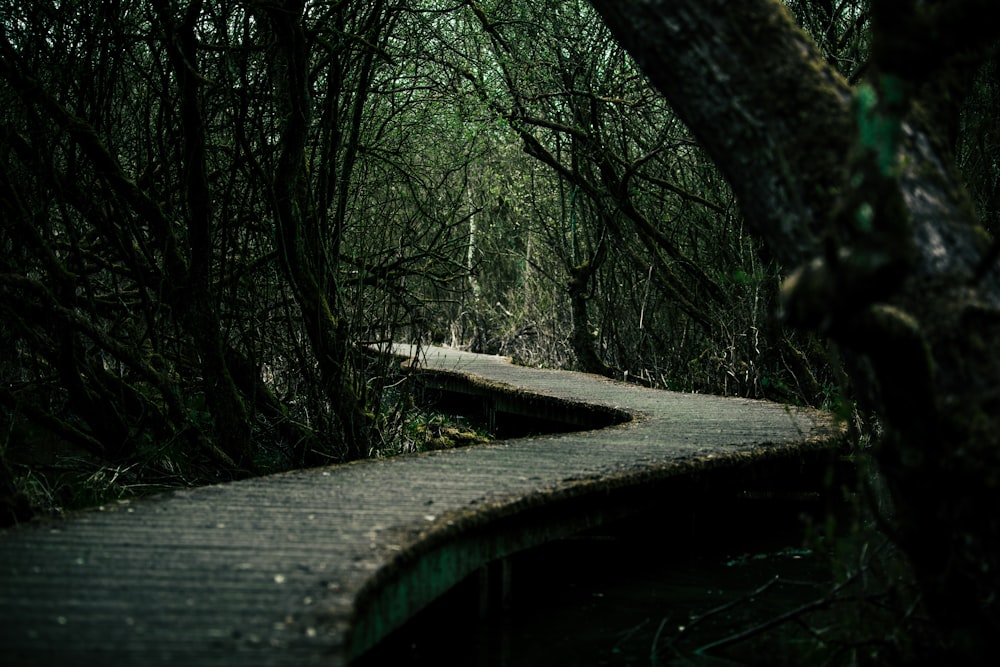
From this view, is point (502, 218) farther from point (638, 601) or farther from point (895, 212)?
point (895, 212)

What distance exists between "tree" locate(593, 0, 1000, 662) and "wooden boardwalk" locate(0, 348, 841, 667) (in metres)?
1.51

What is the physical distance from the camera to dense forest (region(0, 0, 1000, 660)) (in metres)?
2.75

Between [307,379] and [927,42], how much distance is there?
16.4ft

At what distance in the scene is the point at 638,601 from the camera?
16.5ft

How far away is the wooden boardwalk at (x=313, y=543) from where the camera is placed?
8.44 feet

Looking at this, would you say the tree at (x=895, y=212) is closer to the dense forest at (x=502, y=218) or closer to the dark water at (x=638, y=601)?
the dense forest at (x=502, y=218)

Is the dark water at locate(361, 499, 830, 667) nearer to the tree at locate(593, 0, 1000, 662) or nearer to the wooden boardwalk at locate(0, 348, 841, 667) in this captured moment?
the wooden boardwalk at locate(0, 348, 841, 667)

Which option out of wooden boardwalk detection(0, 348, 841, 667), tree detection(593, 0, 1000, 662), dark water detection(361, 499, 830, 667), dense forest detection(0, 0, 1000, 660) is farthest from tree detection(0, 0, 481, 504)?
tree detection(593, 0, 1000, 662)

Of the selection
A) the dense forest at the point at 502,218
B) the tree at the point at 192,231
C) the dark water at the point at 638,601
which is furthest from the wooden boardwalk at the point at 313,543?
the tree at the point at 192,231

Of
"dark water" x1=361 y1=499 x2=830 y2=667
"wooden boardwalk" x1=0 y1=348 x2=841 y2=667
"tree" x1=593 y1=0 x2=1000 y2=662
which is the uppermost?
"tree" x1=593 y1=0 x2=1000 y2=662

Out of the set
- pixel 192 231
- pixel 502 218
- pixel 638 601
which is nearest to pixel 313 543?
pixel 638 601

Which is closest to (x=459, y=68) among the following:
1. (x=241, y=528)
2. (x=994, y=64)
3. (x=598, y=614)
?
(x=994, y=64)

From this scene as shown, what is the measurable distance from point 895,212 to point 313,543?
210 centimetres

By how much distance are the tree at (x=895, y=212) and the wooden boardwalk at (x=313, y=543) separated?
1.51 metres
